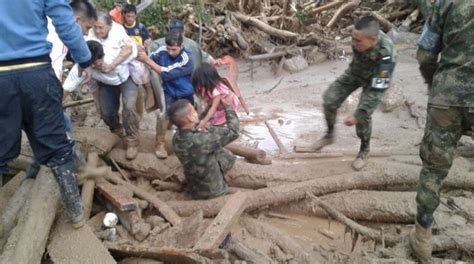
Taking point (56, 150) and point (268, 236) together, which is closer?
point (56, 150)

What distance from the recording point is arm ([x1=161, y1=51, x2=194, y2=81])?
5094mm

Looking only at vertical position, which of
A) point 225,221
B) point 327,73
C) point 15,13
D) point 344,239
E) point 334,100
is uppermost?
point 15,13

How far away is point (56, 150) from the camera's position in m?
3.46

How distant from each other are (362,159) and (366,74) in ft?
2.94

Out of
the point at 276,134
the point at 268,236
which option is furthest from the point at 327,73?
the point at 268,236

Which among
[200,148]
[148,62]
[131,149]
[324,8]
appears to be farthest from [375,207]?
[324,8]

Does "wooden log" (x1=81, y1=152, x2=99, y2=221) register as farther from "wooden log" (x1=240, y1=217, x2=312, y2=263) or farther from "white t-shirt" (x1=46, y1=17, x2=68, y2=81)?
"wooden log" (x1=240, y1=217, x2=312, y2=263)

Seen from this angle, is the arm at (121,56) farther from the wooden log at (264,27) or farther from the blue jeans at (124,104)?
the wooden log at (264,27)

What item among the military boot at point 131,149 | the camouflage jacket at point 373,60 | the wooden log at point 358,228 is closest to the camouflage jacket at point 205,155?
the military boot at point 131,149

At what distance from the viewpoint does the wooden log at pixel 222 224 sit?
3.55 metres

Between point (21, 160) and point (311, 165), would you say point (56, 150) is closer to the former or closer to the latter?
point (21, 160)

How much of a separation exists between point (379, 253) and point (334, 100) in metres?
1.93

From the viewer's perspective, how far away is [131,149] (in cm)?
506

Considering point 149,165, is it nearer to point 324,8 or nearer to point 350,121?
point 350,121
